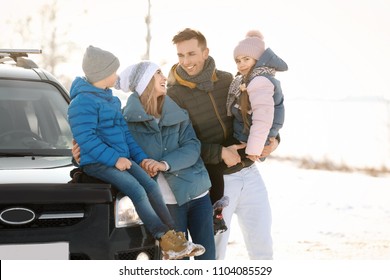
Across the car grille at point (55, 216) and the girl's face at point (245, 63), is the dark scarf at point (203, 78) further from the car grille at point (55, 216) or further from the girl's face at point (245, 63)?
the car grille at point (55, 216)

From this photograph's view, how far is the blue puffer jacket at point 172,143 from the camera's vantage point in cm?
397

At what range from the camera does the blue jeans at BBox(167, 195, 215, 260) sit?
13.4 ft

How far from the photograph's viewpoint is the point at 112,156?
148 inches

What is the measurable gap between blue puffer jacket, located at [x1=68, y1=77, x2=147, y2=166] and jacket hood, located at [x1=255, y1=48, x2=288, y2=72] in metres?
0.88

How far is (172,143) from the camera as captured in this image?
4035mm

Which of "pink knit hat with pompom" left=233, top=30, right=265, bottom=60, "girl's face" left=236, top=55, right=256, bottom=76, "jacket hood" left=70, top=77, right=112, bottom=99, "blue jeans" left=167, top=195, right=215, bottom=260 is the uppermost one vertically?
"pink knit hat with pompom" left=233, top=30, right=265, bottom=60

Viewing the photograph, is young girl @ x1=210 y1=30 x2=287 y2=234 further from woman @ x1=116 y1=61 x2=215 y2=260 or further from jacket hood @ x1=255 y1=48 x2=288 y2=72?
woman @ x1=116 y1=61 x2=215 y2=260

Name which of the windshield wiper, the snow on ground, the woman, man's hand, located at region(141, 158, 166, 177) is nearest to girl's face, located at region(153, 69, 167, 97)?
the woman

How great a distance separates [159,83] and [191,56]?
13.4 inches

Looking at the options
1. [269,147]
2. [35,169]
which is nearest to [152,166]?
[35,169]

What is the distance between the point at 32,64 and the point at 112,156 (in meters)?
1.97

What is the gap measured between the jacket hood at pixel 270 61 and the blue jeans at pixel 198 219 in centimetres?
83

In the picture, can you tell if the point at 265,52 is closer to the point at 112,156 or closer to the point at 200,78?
the point at 200,78

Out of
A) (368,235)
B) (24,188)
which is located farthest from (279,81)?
(368,235)
